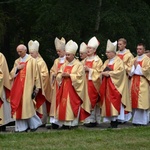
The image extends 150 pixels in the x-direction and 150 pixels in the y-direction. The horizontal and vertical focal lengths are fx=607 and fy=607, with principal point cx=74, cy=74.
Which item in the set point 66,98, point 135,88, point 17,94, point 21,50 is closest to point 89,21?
point 135,88

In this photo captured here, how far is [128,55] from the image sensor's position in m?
15.7

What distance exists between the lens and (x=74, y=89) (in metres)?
13.6

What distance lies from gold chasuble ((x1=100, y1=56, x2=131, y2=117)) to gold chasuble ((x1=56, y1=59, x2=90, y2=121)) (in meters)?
0.70

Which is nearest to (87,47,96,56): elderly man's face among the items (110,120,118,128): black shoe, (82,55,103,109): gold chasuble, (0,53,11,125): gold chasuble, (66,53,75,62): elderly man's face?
(82,55,103,109): gold chasuble

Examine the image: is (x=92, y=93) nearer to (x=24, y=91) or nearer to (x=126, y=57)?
(x=126, y=57)

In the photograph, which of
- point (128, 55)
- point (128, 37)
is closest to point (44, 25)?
point (128, 37)

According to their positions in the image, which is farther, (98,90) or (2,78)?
(98,90)

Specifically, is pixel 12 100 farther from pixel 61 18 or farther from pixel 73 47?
pixel 61 18

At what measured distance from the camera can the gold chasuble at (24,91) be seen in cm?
1299

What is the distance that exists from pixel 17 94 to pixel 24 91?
0.56ft

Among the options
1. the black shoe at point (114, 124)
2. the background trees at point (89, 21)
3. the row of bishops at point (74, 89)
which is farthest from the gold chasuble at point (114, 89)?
the background trees at point (89, 21)

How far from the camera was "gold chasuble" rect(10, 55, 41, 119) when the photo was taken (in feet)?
42.6

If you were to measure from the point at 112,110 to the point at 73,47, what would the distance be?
175 cm

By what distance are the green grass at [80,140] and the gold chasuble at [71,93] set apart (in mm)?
645
